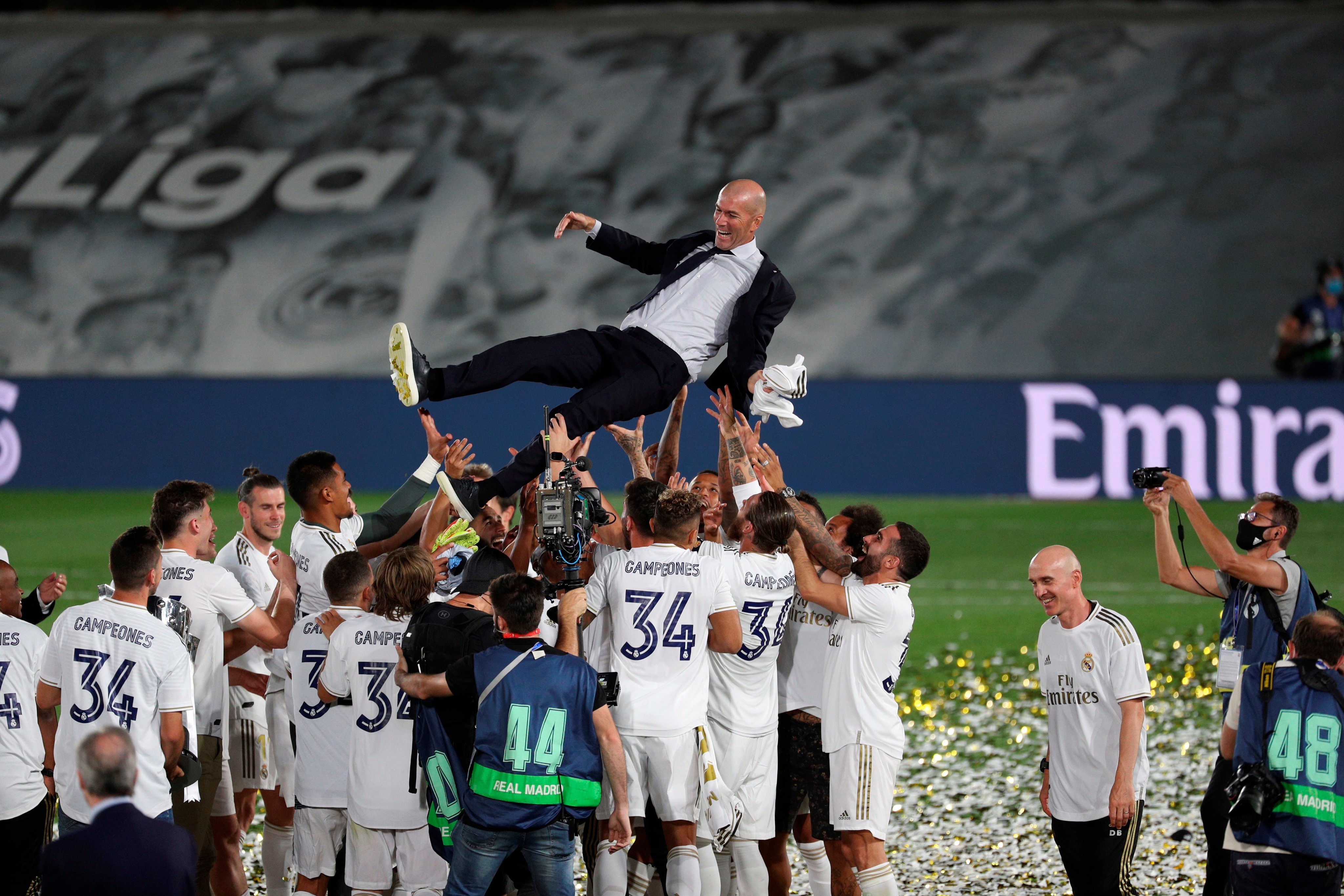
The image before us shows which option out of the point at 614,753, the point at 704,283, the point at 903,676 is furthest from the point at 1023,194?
the point at 614,753

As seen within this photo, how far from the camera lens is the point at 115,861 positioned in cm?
442

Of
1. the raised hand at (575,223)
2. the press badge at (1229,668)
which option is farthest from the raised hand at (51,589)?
the press badge at (1229,668)

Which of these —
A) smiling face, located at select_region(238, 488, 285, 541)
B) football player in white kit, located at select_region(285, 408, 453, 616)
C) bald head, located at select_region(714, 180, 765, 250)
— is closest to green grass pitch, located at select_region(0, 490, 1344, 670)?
bald head, located at select_region(714, 180, 765, 250)

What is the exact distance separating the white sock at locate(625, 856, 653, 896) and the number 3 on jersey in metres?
1.11

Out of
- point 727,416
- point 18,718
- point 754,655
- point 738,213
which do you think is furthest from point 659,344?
point 18,718

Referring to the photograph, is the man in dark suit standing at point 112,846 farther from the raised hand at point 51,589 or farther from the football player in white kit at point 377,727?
the raised hand at point 51,589

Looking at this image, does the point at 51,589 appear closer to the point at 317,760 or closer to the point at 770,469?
the point at 317,760

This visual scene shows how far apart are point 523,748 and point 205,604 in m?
1.79

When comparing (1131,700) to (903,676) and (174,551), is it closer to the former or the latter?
(174,551)

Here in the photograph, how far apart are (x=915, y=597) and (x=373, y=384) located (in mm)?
8752

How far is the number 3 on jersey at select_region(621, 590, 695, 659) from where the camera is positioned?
657 cm

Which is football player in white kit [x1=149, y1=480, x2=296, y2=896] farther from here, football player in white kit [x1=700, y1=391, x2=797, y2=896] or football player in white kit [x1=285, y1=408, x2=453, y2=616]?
football player in white kit [x1=700, y1=391, x2=797, y2=896]

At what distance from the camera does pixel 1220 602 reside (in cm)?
1593

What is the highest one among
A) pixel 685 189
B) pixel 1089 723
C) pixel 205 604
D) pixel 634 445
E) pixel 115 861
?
pixel 685 189
